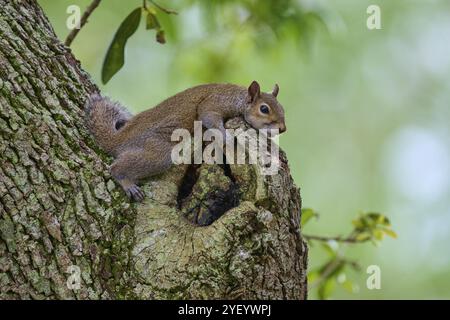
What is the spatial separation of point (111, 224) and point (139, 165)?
660mm

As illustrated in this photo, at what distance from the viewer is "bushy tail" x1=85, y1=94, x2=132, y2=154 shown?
323 cm

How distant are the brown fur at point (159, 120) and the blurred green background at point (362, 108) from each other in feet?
9.24

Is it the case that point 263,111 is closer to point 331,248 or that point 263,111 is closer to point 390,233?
point 331,248

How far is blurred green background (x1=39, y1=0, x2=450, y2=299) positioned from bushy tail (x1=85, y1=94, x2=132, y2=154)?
355cm

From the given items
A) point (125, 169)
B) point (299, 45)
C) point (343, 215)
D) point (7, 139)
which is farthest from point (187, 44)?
point (343, 215)

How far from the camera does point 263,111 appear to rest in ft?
13.7

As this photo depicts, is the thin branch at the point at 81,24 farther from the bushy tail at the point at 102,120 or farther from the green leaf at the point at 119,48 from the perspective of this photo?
the bushy tail at the point at 102,120

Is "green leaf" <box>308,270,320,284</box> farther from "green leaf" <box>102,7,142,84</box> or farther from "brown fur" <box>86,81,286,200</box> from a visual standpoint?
"green leaf" <box>102,7,142,84</box>

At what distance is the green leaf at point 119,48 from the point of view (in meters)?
3.78

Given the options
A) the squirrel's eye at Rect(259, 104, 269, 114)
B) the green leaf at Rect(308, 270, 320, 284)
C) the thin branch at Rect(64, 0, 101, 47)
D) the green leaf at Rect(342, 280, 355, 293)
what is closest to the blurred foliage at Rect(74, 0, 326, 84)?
the thin branch at Rect(64, 0, 101, 47)

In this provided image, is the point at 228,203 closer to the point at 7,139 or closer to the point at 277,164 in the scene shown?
the point at 277,164

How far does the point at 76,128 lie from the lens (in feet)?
9.97
